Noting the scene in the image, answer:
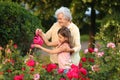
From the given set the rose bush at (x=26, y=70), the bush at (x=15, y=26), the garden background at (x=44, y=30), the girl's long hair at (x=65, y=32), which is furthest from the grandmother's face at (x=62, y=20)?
the bush at (x=15, y=26)

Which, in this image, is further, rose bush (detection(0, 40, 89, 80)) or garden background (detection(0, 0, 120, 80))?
garden background (detection(0, 0, 120, 80))

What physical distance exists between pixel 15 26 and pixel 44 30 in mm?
862

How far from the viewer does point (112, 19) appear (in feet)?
43.9

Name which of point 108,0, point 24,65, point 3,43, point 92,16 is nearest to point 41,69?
point 24,65

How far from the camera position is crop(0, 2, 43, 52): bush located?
31.9ft

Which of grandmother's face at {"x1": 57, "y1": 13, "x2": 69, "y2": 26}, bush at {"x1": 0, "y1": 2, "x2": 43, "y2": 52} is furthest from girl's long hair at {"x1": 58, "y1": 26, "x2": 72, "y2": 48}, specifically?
bush at {"x1": 0, "y1": 2, "x2": 43, "y2": 52}

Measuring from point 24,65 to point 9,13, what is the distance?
338 cm

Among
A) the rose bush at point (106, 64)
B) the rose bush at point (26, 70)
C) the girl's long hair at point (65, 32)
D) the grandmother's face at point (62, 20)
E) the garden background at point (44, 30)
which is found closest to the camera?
the rose bush at point (26, 70)

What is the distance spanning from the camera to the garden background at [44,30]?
672cm

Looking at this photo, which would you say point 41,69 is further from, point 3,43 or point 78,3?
point 78,3

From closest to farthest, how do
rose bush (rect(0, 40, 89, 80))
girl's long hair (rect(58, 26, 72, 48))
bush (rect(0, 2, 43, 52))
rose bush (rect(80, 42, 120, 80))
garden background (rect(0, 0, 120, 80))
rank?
1. rose bush (rect(0, 40, 89, 80))
2. garden background (rect(0, 0, 120, 80))
3. rose bush (rect(80, 42, 120, 80))
4. girl's long hair (rect(58, 26, 72, 48))
5. bush (rect(0, 2, 43, 52))

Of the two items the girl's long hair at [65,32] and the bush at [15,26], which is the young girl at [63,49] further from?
the bush at [15,26]

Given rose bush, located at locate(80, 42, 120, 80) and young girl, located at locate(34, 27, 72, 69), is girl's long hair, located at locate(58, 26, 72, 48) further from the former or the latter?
rose bush, located at locate(80, 42, 120, 80)

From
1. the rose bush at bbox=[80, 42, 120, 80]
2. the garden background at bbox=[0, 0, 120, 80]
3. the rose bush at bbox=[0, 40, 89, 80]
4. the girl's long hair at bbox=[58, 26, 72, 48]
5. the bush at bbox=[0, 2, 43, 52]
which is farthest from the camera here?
the bush at bbox=[0, 2, 43, 52]
